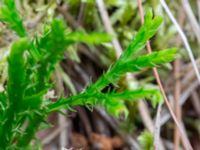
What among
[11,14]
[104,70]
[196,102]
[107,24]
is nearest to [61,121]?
[104,70]

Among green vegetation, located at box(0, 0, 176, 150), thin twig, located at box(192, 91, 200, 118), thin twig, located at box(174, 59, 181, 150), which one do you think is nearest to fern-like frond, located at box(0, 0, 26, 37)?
green vegetation, located at box(0, 0, 176, 150)

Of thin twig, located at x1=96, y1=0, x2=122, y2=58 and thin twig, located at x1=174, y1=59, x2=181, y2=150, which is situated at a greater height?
thin twig, located at x1=96, y1=0, x2=122, y2=58

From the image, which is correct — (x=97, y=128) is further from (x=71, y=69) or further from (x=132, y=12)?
(x=132, y=12)

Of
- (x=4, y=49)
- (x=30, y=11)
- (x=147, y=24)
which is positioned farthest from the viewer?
(x=30, y=11)

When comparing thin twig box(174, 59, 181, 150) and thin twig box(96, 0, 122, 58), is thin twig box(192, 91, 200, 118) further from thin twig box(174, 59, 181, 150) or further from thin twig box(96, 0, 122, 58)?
thin twig box(96, 0, 122, 58)

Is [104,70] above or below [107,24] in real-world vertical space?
below

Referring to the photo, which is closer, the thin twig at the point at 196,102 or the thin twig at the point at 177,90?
the thin twig at the point at 177,90

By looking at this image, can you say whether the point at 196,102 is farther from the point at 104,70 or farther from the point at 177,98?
the point at 104,70

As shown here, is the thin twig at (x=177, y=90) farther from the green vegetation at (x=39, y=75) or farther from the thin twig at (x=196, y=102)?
the green vegetation at (x=39, y=75)

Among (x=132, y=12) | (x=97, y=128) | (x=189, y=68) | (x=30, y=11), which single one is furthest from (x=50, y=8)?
(x=189, y=68)

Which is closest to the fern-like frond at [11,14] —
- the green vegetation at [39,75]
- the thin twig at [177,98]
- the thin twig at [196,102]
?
the green vegetation at [39,75]

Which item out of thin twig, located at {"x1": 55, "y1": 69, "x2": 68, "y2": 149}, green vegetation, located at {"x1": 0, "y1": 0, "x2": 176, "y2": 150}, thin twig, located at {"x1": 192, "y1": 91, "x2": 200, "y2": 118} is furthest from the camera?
thin twig, located at {"x1": 192, "y1": 91, "x2": 200, "y2": 118}
